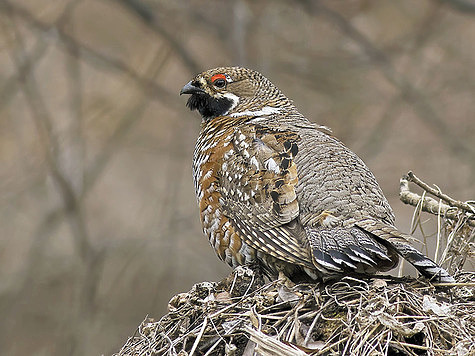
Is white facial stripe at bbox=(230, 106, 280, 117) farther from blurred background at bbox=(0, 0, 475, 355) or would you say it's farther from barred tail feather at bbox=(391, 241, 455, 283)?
blurred background at bbox=(0, 0, 475, 355)

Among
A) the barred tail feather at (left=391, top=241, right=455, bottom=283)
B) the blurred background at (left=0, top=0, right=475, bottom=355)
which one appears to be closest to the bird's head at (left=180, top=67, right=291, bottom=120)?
the barred tail feather at (left=391, top=241, right=455, bottom=283)

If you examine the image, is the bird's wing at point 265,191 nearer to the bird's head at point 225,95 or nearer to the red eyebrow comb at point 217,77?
the bird's head at point 225,95

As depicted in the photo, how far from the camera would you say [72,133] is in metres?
8.34

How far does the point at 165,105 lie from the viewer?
9.15m

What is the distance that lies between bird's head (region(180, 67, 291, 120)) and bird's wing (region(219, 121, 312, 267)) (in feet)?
2.16

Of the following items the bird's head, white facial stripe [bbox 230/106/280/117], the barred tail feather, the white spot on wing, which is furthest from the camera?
the bird's head

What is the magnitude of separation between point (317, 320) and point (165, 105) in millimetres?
6300

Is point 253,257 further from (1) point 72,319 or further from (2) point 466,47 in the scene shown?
(2) point 466,47

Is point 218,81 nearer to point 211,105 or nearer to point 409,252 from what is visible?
point 211,105

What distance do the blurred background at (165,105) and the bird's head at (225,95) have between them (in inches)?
107

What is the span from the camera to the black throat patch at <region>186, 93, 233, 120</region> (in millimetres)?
5188

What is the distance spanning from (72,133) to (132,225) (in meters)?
2.61

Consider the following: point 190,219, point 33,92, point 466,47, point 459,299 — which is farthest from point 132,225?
point 459,299

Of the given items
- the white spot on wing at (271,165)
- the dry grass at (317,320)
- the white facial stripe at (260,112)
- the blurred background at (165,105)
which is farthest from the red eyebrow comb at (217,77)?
the blurred background at (165,105)
